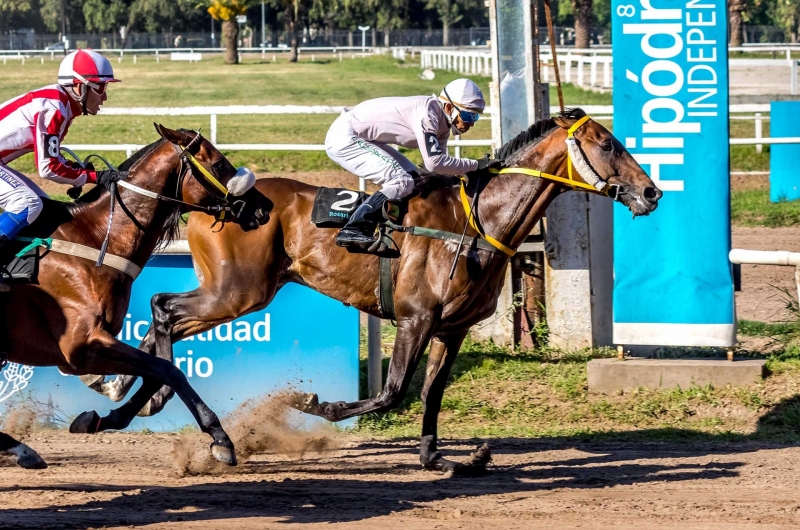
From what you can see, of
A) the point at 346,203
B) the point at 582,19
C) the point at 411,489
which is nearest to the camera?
the point at 411,489

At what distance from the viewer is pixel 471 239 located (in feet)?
20.6

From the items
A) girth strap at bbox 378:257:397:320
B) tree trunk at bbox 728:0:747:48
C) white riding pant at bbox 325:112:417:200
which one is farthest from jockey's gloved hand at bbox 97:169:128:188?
tree trunk at bbox 728:0:747:48

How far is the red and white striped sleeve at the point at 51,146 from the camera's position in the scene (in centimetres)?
555

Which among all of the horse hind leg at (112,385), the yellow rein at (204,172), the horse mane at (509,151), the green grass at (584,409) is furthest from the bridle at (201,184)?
the green grass at (584,409)

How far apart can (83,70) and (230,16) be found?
52.0 m

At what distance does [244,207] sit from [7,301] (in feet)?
4.36

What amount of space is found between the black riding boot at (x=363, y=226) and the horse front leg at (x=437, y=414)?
732 millimetres

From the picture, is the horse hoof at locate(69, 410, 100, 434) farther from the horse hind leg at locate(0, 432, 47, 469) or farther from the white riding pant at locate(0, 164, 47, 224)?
the white riding pant at locate(0, 164, 47, 224)

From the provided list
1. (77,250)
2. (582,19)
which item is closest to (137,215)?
(77,250)

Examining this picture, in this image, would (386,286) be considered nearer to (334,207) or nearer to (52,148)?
(334,207)

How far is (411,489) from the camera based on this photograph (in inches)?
235

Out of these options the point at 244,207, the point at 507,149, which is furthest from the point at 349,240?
the point at 507,149

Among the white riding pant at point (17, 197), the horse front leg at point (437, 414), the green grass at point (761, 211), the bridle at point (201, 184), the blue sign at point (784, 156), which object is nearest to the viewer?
the white riding pant at point (17, 197)

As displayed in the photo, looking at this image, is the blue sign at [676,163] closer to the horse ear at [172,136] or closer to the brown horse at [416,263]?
the brown horse at [416,263]
